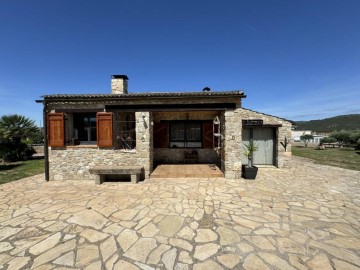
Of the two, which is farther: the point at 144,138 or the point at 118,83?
the point at 118,83

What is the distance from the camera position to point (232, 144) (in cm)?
709

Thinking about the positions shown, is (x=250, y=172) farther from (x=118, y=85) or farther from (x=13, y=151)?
(x=13, y=151)

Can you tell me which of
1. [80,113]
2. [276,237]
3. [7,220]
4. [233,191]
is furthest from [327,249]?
[80,113]

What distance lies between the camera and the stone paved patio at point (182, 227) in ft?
8.75

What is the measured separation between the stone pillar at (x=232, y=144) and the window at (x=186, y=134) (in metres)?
3.08

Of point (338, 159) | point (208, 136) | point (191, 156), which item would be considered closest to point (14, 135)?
point (191, 156)

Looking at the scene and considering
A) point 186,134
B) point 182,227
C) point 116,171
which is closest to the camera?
point 182,227

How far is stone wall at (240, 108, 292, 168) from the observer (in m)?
9.46

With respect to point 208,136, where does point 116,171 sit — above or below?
below

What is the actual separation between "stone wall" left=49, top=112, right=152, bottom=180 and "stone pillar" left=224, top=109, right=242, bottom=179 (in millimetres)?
3271

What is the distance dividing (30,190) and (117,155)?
3.08m

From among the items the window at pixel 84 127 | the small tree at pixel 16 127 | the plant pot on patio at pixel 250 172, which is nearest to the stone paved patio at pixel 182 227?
the plant pot on patio at pixel 250 172

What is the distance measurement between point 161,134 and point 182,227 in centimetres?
677

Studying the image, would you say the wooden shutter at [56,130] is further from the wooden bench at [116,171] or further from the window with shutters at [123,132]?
the window with shutters at [123,132]
